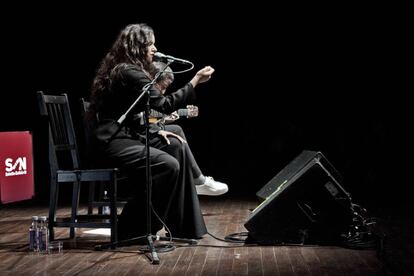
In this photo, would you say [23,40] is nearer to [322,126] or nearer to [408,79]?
[322,126]

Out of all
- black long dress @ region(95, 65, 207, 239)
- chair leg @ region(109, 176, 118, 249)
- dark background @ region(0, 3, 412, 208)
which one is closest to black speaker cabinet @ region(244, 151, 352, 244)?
black long dress @ region(95, 65, 207, 239)

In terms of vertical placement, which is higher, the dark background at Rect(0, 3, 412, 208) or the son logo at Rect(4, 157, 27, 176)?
the dark background at Rect(0, 3, 412, 208)

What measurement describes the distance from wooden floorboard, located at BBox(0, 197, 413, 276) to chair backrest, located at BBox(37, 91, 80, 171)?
19.8 inches

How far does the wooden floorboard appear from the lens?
277cm

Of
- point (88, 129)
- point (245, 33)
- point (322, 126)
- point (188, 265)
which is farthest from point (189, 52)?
point (188, 265)

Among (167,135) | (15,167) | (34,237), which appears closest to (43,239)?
(34,237)

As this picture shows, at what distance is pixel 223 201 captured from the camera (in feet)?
18.2

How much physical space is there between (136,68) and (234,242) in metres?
1.11

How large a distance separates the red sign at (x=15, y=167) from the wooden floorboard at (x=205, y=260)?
1.70 meters

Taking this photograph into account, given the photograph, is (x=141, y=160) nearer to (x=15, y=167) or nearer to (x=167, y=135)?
(x=167, y=135)

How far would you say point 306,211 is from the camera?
3.26 metres

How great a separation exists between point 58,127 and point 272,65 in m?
3.84

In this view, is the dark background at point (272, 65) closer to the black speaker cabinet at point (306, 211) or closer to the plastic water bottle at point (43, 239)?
the black speaker cabinet at point (306, 211)

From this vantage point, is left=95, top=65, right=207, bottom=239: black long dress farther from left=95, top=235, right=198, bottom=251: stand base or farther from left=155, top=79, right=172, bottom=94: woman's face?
left=155, top=79, right=172, bottom=94: woman's face
